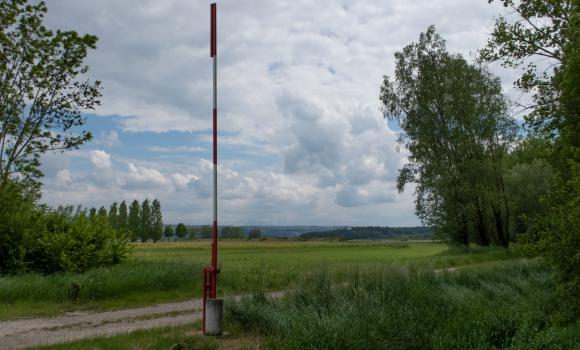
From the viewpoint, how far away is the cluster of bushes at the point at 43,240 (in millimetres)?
16266

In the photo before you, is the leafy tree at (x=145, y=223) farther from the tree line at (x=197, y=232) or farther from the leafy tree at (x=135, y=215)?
the tree line at (x=197, y=232)

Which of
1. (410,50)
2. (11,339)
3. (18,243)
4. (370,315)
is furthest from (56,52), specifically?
(410,50)

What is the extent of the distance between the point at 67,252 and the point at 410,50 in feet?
108

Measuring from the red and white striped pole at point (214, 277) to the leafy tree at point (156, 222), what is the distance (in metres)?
134

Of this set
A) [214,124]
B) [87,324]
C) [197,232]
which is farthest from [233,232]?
[214,124]

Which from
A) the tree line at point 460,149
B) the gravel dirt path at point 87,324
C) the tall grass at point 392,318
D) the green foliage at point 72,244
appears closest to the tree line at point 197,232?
the tree line at point 460,149

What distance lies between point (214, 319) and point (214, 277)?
84 centimetres

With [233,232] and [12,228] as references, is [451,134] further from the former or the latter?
[233,232]

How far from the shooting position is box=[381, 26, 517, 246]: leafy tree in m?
37.4

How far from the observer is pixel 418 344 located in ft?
30.3

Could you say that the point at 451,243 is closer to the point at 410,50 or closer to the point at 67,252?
the point at 410,50

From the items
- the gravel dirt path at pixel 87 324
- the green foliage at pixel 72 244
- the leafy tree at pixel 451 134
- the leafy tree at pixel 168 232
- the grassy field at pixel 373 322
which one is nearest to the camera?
the grassy field at pixel 373 322

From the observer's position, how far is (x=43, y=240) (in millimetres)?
16656

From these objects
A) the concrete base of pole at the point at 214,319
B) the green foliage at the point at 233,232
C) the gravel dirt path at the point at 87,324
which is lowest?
the gravel dirt path at the point at 87,324
